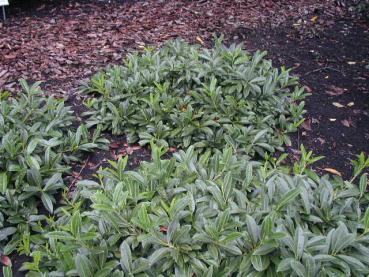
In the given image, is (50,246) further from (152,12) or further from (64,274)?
(152,12)

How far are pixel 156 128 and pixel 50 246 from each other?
4.97 feet

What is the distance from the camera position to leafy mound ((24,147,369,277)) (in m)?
2.36

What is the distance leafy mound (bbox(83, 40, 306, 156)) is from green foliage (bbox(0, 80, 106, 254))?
35 centimetres

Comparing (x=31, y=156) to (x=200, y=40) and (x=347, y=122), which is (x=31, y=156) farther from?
(x=200, y=40)

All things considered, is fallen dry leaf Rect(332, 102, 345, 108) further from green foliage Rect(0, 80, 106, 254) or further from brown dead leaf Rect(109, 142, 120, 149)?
green foliage Rect(0, 80, 106, 254)

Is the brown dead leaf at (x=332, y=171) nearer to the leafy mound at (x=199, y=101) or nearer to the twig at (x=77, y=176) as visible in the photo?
the leafy mound at (x=199, y=101)

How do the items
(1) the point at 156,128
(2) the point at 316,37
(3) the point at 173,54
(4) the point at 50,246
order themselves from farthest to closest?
(2) the point at 316,37
(3) the point at 173,54
(1) the point at 156,128
(4) the point at 50,246

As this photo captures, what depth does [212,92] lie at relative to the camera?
4082mm

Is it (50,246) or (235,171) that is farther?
(235,171)

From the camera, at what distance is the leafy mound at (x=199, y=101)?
12.7 ft

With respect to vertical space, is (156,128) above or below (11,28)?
below

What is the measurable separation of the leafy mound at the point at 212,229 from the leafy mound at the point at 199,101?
2.87ft

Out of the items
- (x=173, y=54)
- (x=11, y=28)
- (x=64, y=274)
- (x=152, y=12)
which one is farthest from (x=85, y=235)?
(x=152, y=12)

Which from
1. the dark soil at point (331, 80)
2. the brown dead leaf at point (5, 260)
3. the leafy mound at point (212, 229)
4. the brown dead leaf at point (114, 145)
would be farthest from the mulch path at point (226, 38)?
the brown dead leaf at point (5, 260)
